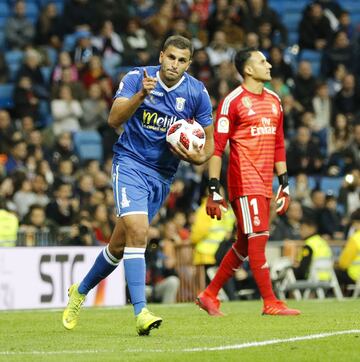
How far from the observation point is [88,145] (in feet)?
69.7

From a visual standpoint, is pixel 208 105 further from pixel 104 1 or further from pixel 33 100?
pixel 104 1

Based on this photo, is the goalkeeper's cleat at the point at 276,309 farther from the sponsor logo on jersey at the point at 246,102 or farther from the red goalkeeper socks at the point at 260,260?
the sponsor logo on jersey at the point at 246,102

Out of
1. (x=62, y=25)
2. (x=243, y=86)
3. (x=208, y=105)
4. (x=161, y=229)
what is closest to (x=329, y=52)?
(x=62, y=25)

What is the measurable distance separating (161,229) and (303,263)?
2.50m

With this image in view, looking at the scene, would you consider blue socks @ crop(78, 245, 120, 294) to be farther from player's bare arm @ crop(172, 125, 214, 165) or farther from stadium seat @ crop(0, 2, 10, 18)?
stadium seat @ crop(0, 2, 10, 18)

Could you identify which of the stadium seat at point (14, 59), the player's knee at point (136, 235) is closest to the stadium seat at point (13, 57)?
the stadium seat at point (14, 59)

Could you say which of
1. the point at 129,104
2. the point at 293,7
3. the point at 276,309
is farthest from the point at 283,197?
the point at 293,7

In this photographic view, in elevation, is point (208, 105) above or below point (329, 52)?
below

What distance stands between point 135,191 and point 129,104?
2.63 ft

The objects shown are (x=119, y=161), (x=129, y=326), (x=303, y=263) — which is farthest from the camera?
(x=303, y=263)

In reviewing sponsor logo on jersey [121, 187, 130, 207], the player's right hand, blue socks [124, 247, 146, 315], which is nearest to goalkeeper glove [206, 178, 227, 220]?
sponsor logo on jersey [121, 187, 130, 207]

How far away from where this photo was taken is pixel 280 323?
34.1ft

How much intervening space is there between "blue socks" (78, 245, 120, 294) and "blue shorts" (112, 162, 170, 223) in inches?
19.5

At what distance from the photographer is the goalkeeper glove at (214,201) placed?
11.4m
